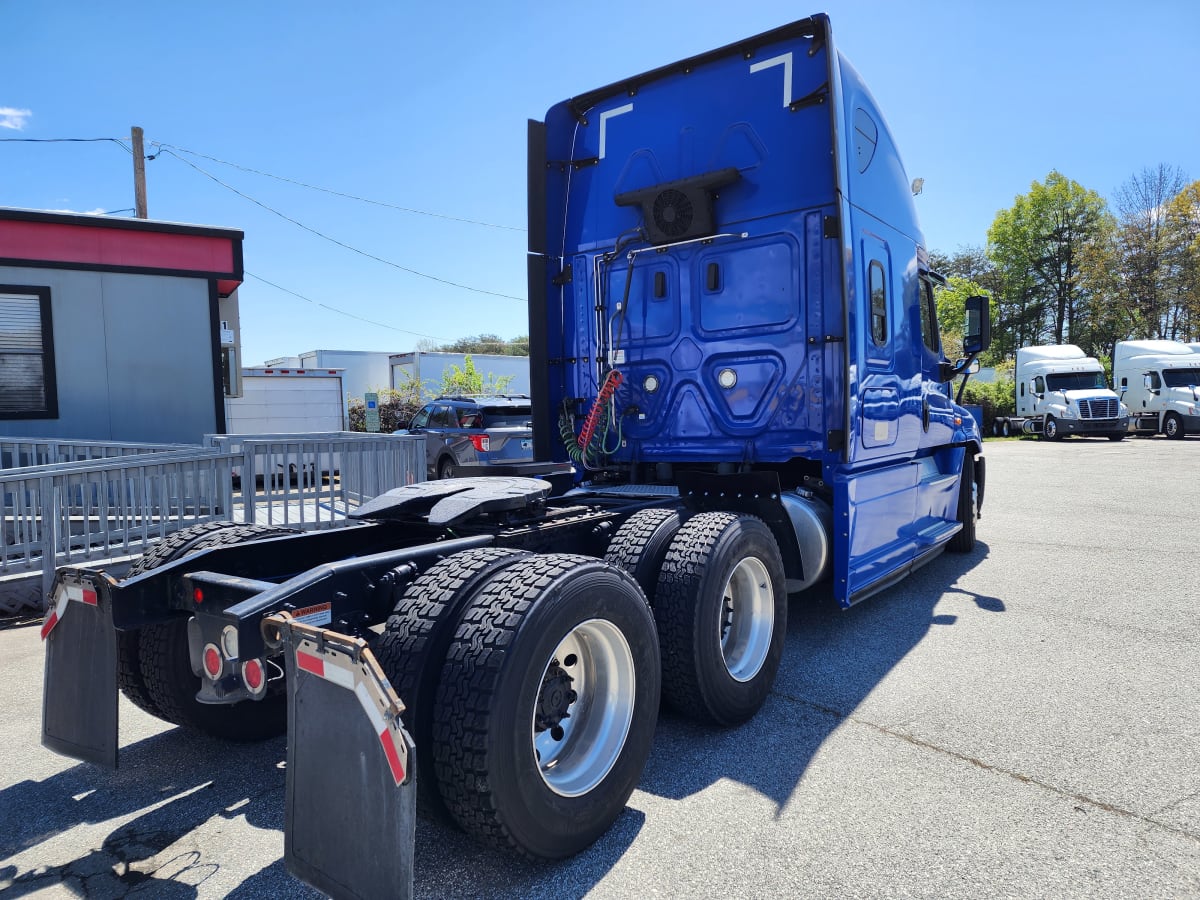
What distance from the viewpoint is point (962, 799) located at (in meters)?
2.93

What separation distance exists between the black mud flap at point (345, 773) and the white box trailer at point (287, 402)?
1869 cm

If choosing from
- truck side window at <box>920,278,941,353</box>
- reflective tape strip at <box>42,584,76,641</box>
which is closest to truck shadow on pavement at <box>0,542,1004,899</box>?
reflective tape strip at <box>42,584,76,641</box>

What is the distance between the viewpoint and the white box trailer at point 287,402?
1988 centimetres

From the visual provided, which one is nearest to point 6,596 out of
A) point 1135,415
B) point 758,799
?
point 758,799

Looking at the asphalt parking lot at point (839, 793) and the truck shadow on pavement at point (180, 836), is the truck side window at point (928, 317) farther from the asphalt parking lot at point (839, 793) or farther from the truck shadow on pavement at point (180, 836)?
the truck shadow on pavement at point (180, 836)

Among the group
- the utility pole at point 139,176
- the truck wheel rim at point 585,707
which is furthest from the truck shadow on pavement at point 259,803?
the utility pole at point 139,176

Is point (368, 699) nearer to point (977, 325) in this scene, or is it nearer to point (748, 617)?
point (748, 617)

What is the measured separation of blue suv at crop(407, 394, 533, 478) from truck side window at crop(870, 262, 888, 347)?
700cm

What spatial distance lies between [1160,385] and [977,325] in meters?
26.2

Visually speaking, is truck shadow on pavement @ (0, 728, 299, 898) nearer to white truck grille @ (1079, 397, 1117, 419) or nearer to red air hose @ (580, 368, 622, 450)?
red air hose @ (580, 368, 622, 450)

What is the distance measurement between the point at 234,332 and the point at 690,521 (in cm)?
1052

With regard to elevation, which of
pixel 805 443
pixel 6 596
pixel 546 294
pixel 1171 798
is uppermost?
pixel 546 294

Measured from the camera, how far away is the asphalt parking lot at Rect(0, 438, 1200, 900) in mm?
2453

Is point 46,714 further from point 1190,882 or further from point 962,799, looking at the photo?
point 1190,882
